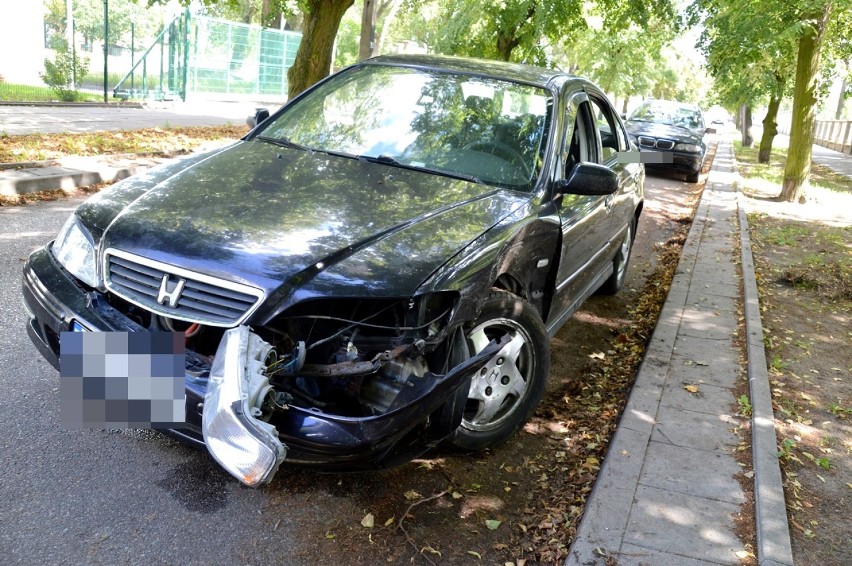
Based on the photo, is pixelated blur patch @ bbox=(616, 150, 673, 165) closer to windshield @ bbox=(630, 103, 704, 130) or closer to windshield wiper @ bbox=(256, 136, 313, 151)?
windshield wiper @ bbox=(256, 136, 313, 151)

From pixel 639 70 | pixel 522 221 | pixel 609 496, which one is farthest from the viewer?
pixel 639 70

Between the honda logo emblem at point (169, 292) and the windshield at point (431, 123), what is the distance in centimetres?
154

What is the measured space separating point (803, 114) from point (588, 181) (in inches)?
423

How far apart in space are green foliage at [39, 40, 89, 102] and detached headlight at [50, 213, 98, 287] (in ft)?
55.9

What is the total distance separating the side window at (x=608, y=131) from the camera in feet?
18.1

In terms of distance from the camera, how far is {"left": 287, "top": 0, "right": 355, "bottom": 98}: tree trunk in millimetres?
12078

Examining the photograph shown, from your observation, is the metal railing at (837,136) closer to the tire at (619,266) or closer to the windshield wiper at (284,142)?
the tire at (619,266)

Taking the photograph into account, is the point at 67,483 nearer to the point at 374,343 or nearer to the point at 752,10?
the point at 374,343

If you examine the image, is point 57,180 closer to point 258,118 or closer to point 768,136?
point 258,118

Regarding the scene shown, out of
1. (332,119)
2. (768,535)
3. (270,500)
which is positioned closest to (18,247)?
(332,119)

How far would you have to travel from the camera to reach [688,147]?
52.5 feet

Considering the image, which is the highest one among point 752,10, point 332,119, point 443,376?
point 752,10

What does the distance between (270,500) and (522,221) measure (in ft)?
5.55

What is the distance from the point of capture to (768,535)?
3111mm
